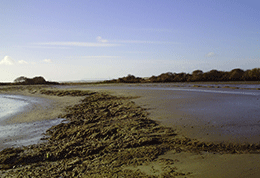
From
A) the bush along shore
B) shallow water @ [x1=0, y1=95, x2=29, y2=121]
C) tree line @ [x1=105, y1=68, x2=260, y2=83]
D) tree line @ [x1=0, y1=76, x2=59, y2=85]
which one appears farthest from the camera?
tree line @ [x1=0, y1=76, x2=59, y2=85]

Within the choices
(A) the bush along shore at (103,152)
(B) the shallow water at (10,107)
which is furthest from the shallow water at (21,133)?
(B) the shallow water at (10,107)

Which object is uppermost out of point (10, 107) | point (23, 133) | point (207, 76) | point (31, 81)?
point (207, 76)

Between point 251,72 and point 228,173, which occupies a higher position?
point 251,72

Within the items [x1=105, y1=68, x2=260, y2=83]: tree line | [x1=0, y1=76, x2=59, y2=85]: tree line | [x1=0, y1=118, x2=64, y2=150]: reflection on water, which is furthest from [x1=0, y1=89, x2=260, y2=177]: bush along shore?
[x1=0, y1=76, x2=59, y2=85]: tree line

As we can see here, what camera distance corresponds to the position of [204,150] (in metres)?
4.23

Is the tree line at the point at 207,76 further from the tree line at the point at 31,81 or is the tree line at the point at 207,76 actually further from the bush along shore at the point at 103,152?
→ the bush along shore at the point at 103,152

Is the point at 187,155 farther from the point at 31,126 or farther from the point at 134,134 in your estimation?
the point at 31,126

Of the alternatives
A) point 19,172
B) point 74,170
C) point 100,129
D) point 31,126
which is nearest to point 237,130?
point 100,129

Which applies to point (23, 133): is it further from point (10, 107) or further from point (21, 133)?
point (10, 107)

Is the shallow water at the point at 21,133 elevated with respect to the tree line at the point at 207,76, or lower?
lower

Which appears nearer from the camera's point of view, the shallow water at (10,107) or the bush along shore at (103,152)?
the bush along shore at (103,152)

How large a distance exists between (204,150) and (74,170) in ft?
8.19

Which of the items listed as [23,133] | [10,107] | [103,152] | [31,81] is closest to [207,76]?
[10,107]

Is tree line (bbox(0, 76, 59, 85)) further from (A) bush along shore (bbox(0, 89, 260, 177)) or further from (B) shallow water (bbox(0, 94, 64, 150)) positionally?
(A) bush along shore (bbox(0, 89, 260, 177))
